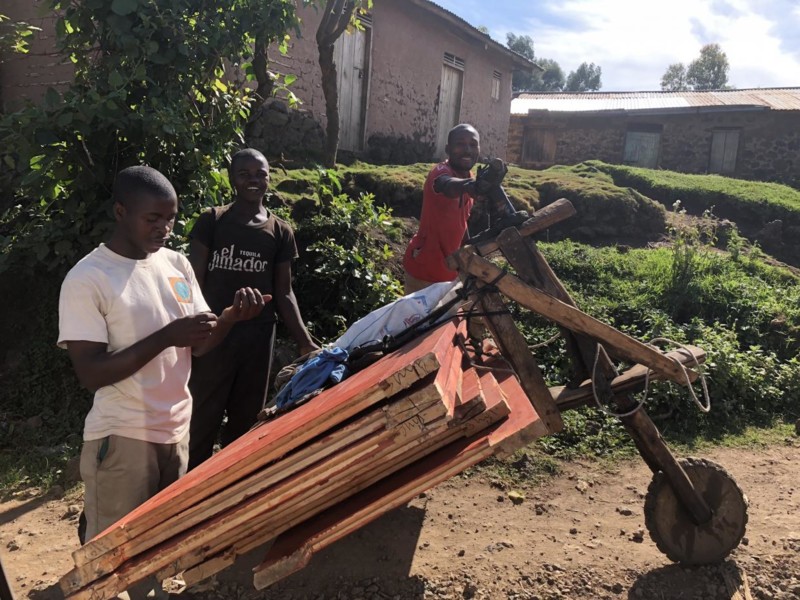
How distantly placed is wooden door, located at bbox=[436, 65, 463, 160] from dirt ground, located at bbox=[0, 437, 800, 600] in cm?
927

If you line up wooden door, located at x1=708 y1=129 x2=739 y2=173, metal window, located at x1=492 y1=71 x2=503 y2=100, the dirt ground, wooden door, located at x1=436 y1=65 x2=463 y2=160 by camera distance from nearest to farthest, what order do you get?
the dirt ground → wooden door, located at x1=436 y1=65 x2=463 y2=160 → metal window, located at x1=492 y1=71 x2=503 y2=100 → wooden door, located at x1=708 y1=129 x2=739 y2=173

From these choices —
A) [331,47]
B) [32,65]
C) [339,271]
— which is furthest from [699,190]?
[32,65]

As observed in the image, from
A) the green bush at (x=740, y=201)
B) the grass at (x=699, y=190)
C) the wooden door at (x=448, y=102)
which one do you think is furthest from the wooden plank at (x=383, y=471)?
the grass at (x=699, y=190)

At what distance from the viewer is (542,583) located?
2.90 m

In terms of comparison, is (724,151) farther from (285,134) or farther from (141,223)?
(141,223)

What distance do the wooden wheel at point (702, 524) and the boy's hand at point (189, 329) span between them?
6.90ft

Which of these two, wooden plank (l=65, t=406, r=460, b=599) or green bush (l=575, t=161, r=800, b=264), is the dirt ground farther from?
green bush (l=575, t=161, r=800, b=264)

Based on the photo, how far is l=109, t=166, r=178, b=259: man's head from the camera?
2.07 m

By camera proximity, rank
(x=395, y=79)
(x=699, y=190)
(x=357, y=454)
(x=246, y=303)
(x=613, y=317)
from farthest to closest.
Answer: (x=699, y=190) → (x=395, y=79) → (x=613, y=317) → (x=246, y=303) → (x=357, y=454)

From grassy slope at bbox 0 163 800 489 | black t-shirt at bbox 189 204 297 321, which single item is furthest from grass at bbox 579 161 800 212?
black t-shirt at bbox 189 204 297 321

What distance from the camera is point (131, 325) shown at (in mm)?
2018

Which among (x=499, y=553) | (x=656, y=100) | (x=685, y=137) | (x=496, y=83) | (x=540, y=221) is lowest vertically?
(x=499, y=553)

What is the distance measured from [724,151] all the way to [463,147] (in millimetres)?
16995

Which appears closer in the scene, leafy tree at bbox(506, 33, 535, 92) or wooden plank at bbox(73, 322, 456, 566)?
wooden plank at bbox(73, 322, 456, 566)
